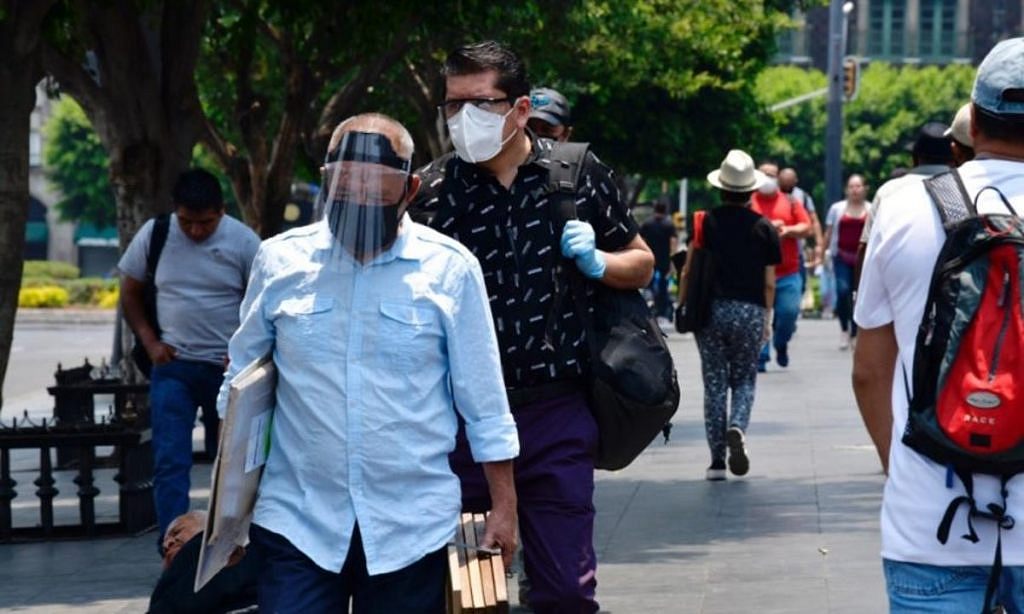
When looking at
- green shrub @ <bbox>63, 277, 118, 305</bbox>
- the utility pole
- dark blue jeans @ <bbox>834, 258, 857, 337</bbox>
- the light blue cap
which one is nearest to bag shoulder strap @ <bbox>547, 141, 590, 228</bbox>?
the light blue cap

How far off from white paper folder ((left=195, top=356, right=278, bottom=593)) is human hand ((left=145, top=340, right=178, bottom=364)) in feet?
15.3

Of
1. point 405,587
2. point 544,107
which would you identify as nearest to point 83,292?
point 544,107

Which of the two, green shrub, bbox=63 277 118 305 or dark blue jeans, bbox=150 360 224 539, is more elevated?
dark blue jeans, bbox=150 360 224 539

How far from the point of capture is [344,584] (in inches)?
185

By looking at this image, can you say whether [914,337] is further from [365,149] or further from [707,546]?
[707,546]

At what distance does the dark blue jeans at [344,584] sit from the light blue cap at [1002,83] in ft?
4.58

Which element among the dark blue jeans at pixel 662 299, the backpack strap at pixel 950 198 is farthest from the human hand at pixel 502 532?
the dark blue jeans at pixel 662 299

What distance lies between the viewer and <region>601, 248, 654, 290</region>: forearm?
229 inches

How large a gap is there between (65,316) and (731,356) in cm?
3197

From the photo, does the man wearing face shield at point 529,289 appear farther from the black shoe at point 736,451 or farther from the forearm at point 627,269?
the black shoe at point 736,451

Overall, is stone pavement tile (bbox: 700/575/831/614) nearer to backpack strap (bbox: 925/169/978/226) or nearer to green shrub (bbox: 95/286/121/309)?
backpack strap (bbox: 925/169/978/226)

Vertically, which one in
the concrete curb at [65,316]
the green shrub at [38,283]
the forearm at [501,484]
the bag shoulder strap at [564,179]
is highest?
the bag shoulder strap at [564,179]

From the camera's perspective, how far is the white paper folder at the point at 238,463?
14.8ft

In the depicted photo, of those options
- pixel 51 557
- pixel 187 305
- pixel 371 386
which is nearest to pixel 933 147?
pixel 187 305
